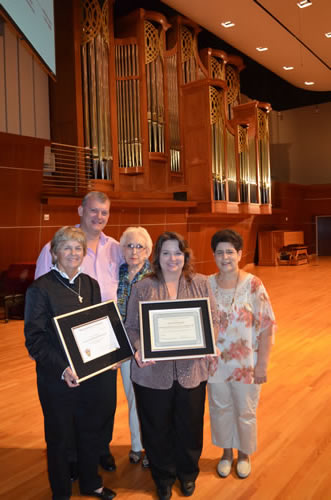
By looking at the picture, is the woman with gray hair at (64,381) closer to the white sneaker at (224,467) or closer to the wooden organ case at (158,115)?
the white sneaker at (224,467)

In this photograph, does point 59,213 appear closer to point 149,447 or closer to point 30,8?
point 30,8

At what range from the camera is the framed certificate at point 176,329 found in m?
2.04

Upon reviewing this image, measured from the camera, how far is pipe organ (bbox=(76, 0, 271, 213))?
27.2ft

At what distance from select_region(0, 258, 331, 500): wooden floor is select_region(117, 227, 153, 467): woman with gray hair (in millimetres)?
121

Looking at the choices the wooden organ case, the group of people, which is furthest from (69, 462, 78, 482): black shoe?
the wooden organ case

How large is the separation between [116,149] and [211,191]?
220 centimetres

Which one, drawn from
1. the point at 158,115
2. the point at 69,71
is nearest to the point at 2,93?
the point at 69,71

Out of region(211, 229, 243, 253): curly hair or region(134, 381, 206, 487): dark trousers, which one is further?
region(211, 229, 243, 253): curly hair

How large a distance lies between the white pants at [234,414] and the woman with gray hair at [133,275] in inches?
17.9

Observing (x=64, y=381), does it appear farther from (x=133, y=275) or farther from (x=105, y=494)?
(x=133, y=275)

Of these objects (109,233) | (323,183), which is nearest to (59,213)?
(109,233)

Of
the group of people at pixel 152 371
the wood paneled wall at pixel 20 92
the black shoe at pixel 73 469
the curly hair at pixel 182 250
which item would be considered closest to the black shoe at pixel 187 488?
the group of people at pixel 152 371

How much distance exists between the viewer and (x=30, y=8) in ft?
11.1

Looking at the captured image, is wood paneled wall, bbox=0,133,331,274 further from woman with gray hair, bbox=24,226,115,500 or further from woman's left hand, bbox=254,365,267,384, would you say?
woman's left hand, bbox=254,365,267,384
